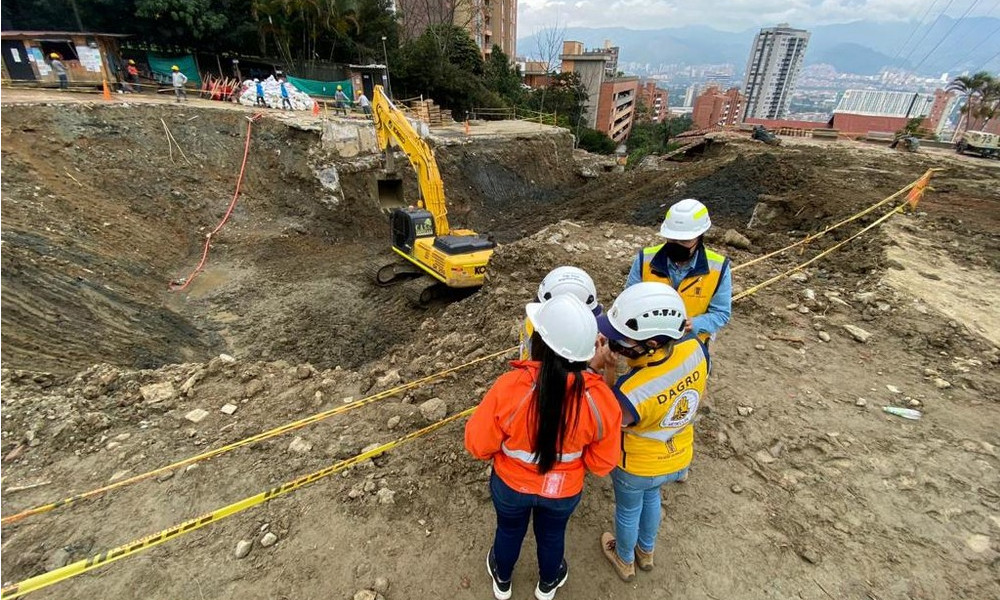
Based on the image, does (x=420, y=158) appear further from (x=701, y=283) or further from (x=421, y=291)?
(x=701, y=283)

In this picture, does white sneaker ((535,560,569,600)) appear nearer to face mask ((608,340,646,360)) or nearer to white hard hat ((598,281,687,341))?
face mask ((608,340,646,360))

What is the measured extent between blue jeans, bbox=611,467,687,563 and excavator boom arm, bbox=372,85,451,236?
7.40 metres

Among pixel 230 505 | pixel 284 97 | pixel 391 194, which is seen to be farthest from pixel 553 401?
pixel 284 97

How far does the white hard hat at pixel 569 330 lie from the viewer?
5.57 ft

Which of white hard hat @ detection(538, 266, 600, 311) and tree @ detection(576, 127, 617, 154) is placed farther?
tree @ detection(576, 127, 617, 154)

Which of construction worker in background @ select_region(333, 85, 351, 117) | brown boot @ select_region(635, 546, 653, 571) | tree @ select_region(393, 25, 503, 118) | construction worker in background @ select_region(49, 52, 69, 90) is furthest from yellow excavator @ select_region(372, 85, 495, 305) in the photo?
tree @ select_region(393, 25, 503, 118)

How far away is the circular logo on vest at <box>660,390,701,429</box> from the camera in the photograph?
81.5 inches

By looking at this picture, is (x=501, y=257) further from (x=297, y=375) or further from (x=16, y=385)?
(x=16, y=385)

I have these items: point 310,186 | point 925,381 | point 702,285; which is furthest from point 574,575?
point 310,186

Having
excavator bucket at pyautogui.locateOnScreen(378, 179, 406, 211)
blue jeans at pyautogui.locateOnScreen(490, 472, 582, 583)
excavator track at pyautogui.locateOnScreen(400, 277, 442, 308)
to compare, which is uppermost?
blue jeans at pyautogui.locateOnScreen(490, 472, 582, 583)

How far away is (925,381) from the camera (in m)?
4.13

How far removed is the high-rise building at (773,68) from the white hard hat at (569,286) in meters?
139

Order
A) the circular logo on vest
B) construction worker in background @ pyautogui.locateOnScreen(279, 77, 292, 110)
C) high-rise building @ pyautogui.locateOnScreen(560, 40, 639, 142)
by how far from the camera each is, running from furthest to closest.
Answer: high-rise building @ pyautogui.locateOnScreen(560, 40, 639, 142), construction worker in background @ pyautogui.locateOnScreen(279, 77, 292, 110), the circular logo on vest

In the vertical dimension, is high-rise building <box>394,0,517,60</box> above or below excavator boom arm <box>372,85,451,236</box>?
above
